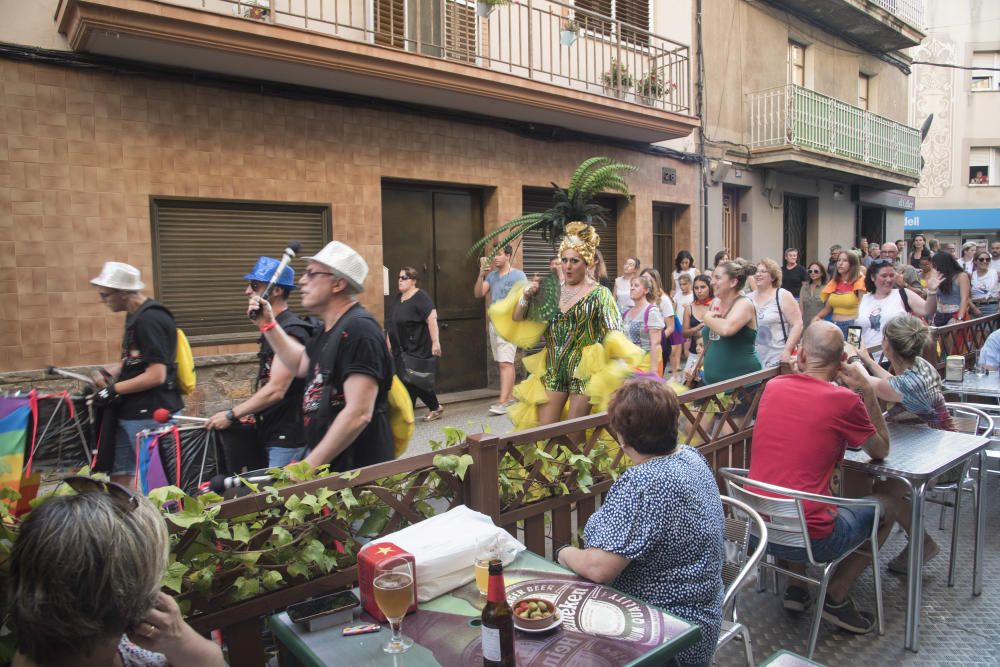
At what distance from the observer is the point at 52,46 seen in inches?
253

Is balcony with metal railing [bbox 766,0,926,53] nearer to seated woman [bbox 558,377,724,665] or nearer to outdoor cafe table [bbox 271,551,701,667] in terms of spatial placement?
seated woman [bbox 558,377,724,665]

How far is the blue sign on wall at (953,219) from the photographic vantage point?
2638cm

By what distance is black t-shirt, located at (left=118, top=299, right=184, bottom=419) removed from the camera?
450 centimetres

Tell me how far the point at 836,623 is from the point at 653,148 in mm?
9788

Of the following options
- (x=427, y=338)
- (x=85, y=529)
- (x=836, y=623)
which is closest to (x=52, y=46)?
(x=427, y=338)

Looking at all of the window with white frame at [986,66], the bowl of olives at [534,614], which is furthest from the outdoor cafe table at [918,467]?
the window with white frame at [986,66]

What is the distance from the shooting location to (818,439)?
3.29m

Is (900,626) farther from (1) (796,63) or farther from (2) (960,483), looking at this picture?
(1) (796,63)

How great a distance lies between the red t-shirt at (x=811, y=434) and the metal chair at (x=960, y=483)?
3.64 feet

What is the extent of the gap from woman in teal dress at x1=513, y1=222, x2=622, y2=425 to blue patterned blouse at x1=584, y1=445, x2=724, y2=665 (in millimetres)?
2403

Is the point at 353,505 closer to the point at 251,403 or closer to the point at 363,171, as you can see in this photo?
the point at 251,403

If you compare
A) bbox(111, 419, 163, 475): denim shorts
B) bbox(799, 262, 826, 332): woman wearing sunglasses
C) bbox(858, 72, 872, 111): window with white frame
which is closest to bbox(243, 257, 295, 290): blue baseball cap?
bbox(111, 419, 163, 475): denim shorts

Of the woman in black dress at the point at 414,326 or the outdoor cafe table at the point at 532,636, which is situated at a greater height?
the woman in black dress at the point at 414,326

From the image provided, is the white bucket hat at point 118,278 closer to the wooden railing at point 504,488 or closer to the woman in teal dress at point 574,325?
the woman in teal dress at point 574,325
